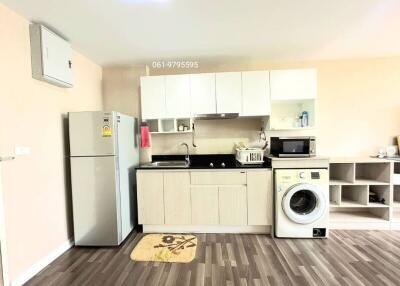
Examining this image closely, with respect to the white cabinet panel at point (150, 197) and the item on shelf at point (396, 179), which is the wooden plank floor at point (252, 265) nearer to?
the white cabinet panel at point (150, 197)

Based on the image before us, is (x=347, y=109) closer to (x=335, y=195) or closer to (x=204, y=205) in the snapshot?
(x=335, y=195)

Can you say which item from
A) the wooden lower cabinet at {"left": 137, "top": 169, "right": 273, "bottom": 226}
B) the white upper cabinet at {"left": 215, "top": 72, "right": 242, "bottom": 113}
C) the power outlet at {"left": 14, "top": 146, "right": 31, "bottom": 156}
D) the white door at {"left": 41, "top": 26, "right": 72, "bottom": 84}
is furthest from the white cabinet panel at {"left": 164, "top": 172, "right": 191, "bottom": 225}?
the white door at {"left": 41, "top": 26, "right": 72, "bottom": 84}

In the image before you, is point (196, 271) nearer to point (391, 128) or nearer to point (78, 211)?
point (78, 211)

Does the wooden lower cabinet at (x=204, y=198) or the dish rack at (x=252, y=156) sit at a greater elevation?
the dish rack at (x=252, y=156)

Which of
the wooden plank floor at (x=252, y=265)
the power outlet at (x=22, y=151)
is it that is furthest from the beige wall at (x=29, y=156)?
the wooden plank floor at (x=252, y=265)

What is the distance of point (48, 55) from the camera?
6.97 ft

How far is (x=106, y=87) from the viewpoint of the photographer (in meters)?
3.38

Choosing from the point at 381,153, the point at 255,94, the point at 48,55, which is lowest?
the point at 381,153

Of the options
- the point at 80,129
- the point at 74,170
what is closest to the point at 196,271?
the point at 74,170

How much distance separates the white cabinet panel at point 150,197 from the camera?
282 cm

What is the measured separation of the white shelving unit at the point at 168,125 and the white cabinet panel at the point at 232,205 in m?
1.02

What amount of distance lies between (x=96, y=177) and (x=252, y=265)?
191 centimetres

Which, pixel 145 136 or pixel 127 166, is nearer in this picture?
pixel 127 166

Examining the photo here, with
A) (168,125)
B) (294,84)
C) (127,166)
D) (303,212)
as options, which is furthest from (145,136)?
(303,212)
